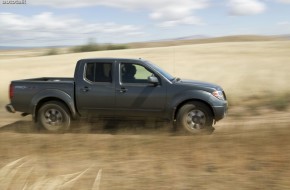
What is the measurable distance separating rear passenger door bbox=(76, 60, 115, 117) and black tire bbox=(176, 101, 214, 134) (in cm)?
155

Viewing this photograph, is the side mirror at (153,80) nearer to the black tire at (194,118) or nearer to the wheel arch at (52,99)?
the black tire at (194,118)

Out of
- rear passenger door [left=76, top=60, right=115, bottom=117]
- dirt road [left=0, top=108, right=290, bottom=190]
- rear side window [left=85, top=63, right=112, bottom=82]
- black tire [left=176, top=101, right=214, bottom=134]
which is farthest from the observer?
rear side window [left=85, top=63, right=112, bottom=82]

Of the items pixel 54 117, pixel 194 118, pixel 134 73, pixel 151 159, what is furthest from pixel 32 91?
pixel 151 159

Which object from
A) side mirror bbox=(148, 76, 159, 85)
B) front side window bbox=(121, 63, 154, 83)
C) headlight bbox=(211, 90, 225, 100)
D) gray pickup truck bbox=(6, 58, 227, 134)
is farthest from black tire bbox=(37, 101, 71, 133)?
headlight bbox=(211, 90, 225, 100)

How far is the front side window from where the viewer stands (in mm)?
8859

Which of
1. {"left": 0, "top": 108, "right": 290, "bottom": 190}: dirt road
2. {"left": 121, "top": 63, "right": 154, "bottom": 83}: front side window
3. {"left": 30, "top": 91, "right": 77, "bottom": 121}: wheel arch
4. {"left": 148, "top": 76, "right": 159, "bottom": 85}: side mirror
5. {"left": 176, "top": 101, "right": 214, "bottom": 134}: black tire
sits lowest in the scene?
{"left": 0, "top": 108, "right": 290, "bottom": 190}: dirt road

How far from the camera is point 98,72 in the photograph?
8.98 meters

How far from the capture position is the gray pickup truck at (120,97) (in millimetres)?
8570

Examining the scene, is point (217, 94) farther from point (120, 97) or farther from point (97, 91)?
point (97, 91)

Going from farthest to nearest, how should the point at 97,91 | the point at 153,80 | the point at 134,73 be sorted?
the point at 134,73, the point at 97,91, the point at 153,80

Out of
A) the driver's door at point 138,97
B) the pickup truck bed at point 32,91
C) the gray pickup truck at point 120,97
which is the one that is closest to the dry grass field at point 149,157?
the gray pickup truck at point 120,97

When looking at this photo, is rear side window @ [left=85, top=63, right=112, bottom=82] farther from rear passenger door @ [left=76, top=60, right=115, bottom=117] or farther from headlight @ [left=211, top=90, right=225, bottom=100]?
headlight @ [left=211, top=90, right=225, bottom=100]

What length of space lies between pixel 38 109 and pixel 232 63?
19.6m

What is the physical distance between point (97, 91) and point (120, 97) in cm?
54
